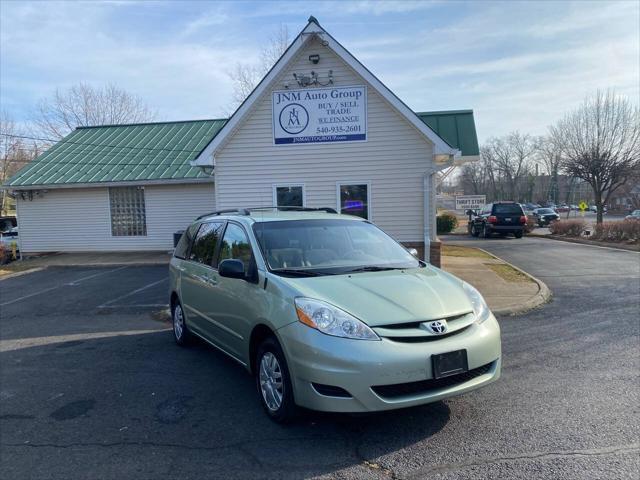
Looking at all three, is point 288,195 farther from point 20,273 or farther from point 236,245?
point 20,273

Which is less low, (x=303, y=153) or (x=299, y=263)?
(x=303, y=153)

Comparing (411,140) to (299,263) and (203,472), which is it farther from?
(203,472)

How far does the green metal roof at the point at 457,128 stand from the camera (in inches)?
508

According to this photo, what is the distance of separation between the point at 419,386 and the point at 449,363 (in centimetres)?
28

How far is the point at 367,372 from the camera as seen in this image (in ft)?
10.5

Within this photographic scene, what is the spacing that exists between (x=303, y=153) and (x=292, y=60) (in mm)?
2259

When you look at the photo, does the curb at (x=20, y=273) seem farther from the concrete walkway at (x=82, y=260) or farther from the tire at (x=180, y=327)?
the tire at (x=180, y=327)

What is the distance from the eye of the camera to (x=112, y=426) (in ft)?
12.9

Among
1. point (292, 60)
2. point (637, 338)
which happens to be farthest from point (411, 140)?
point (637, 338)

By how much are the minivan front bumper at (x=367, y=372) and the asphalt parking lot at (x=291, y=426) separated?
1.20 feet

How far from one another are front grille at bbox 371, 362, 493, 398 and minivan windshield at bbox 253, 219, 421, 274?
1.19 m

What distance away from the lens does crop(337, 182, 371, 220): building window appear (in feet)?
38.6

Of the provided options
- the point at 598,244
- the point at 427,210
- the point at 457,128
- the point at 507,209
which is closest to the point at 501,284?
the point at 427,210

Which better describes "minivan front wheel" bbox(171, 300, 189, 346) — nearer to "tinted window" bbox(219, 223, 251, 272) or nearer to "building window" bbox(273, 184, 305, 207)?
"tinted window" bbox(219, 223, 251, 272)
